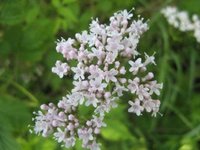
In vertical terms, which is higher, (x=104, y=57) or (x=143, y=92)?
(x=104, y=57)

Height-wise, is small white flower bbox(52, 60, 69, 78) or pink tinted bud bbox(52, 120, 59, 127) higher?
small white flower bbox(52, 60, 69, 78)

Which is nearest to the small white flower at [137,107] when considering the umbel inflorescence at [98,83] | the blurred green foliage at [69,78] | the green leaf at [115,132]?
the umbel inflorescence at [98,83]

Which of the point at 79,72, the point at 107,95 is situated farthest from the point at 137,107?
the point at 79,72

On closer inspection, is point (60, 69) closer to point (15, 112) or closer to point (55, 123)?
point (55, 123)

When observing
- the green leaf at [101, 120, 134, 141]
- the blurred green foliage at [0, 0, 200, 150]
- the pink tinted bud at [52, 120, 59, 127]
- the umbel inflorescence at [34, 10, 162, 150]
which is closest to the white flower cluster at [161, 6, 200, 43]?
the blurred green foliage at [0, 0, 200, 150]

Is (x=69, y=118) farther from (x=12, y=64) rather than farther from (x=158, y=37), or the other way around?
(x=158, y=37)

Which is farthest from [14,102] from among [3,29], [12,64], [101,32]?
[101,32]

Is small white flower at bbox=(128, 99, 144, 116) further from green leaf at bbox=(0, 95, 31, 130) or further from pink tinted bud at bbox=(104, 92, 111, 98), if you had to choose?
green leaf at bbox=(0, 95, 31, 130)
